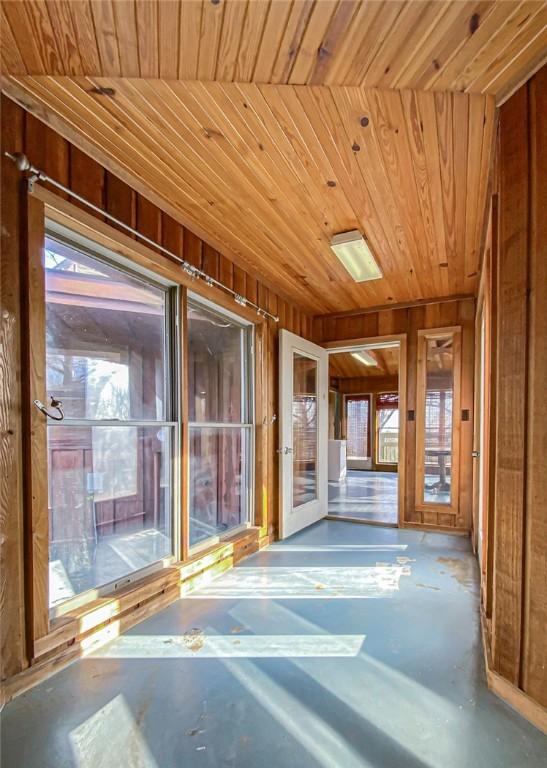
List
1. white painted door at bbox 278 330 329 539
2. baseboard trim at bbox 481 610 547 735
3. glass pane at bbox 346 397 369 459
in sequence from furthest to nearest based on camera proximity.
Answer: glass pane at bbox 346 397 369 459, white painted door at bbox 278 330 329 539, baseboard trim at bbox 481 610 547 735

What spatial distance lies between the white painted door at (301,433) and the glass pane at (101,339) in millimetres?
1372

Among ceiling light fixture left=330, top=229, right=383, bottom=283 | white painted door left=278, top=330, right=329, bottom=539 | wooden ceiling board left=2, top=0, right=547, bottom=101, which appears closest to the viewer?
wooden ceiling board left=2, top=0, right=547, bottom=101

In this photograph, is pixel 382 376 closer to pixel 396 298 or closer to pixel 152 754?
pixel 396 298

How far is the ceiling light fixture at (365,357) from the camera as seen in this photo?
7075 millimetres

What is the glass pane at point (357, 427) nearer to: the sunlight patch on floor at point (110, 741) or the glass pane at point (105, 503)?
the glass pane at point (105, 503)

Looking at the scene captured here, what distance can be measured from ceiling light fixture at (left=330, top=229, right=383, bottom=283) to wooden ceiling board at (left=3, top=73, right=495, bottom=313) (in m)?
0.07

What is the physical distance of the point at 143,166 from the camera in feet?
6.42

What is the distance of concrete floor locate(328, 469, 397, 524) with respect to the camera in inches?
178

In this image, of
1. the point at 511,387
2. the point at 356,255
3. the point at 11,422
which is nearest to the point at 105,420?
the point at 11,422

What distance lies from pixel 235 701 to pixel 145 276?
7.48 ft

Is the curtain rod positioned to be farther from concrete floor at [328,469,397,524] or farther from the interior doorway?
the interior doorway

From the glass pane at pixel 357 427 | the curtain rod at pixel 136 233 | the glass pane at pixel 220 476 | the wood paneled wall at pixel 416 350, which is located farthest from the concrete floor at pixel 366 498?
the curtain rod at pixel 136 233

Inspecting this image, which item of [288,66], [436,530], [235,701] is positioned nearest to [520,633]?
[235,701]

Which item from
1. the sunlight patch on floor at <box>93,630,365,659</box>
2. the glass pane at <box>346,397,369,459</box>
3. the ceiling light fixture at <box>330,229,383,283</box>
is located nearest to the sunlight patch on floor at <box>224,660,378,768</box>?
the sunlight patch on floor at <box>93,630,365,659</box>
